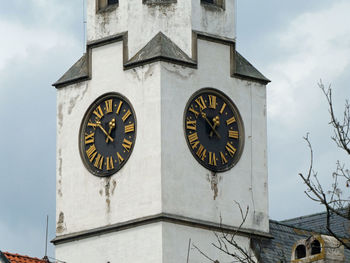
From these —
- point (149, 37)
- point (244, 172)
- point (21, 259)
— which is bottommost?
point (21, 259)

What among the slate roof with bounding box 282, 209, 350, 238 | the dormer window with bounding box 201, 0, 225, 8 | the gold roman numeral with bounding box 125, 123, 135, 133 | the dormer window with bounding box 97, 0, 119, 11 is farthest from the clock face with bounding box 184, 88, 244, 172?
the slate roof with bounding box 282, 209, 350, 238

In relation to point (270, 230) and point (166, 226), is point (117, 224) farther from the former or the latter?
point (270, 230)

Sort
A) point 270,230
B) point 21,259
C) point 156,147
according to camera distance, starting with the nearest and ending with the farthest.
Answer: point 21,259, point 156,147, point 270,230

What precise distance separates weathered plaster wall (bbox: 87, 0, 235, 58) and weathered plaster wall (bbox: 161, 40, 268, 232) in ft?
1.76

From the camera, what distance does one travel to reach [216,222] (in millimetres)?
37812

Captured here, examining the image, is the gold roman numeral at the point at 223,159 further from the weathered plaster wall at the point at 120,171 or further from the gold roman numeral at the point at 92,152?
the gold roman numeral at the point at 92,152

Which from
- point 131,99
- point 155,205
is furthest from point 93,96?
point 155,205

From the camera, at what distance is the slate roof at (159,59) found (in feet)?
125

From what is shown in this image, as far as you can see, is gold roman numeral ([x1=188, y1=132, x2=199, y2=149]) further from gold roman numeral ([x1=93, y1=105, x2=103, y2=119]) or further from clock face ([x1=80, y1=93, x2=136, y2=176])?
gold roman numeral ([x1=93, y1=105, x2=103, y2=119])

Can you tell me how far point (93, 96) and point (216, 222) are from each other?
489 cm

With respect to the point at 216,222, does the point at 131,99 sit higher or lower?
higher

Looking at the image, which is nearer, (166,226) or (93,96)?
(166,226)

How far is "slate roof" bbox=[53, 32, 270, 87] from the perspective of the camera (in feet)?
125

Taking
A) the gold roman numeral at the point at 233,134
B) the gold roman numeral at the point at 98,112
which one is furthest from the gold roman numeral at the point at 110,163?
the gold roman numeral at the point at 233,134
